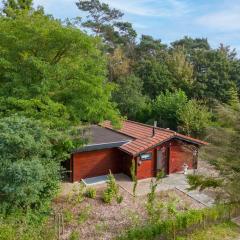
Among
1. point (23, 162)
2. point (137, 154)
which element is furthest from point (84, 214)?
point (137, 154)

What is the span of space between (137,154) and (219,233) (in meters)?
6.22

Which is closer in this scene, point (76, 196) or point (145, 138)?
point (76, 196)

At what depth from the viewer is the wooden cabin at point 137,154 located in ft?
51.7

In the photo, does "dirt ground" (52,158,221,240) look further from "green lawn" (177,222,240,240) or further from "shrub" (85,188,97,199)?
"green lawn" (177,222,240,240)

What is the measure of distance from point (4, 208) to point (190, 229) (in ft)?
20.0

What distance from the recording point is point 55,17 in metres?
14.5

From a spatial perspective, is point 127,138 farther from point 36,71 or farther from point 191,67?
point 191,67

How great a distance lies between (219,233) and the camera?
10164 millimetres

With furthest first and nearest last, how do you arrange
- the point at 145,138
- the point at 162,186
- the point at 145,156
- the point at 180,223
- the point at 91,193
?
the point at 145,138 < the point at 145,156 < the point at 162,186 < the point at 91,193 < the point at 180,223

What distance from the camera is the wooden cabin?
15766 mm

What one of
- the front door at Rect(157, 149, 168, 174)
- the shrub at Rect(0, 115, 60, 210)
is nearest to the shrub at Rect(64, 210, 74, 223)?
the shrub at Rect(0, 115, 60, 210)

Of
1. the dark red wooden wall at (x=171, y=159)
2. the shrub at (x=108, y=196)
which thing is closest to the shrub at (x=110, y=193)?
the shrub at (x=108, y=196)

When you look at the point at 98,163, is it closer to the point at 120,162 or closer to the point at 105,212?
the point at 120,162

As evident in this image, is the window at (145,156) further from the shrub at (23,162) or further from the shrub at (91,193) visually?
the shrub at (23,162)
